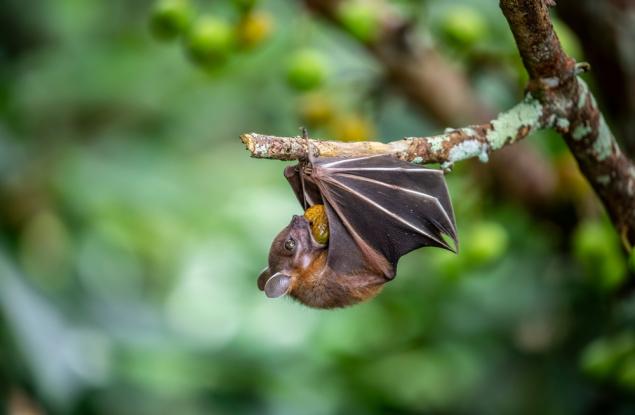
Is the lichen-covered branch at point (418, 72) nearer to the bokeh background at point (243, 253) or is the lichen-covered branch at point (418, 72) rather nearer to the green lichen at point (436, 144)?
the bokeh background at point (243, 253)

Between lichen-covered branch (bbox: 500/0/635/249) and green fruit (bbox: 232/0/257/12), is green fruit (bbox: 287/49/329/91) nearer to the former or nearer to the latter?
green fruit (bbox: 232/0/257/12)

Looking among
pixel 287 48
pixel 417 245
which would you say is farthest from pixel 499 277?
pixel 417 245

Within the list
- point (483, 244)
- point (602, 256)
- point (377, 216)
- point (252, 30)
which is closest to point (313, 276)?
point (377, 216)

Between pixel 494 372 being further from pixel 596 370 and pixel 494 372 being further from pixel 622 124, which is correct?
pixel 622 124

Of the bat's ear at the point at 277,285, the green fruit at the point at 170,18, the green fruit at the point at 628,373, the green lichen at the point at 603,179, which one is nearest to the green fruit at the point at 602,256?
the green fruit at the point at 628,373

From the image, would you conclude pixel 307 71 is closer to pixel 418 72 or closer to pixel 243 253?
pixel 418 72

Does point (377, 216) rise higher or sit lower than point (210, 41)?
lower

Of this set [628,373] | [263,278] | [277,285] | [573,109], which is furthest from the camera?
[628,373]
